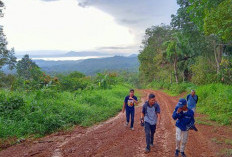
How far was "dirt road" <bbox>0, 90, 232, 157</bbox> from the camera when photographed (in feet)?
16.6

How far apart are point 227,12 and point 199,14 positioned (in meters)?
3.36

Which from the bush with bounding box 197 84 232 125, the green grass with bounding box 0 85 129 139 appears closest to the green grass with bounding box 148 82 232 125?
the bush with bounding box 197 84 232 125

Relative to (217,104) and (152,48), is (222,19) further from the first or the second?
(152,48)

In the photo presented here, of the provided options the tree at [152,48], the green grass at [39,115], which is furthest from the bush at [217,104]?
the tree at [152,48]

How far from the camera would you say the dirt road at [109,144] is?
5.05 m

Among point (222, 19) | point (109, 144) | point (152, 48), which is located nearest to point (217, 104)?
point (222, 19)

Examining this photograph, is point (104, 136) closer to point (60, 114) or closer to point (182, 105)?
point (60, 114)

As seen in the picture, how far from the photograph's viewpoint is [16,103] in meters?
7.71

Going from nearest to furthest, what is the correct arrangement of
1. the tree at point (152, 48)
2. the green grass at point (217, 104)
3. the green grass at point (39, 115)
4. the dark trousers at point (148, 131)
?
the dark trousers at point (148, 131) < the green grass at point (39, 115) < the green grass at point (217, 104) < the tree at point (152, 48)

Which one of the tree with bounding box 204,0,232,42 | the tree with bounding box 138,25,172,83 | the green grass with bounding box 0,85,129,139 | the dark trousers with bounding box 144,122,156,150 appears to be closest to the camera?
the dark trousers with bounding box 144,122,156,150

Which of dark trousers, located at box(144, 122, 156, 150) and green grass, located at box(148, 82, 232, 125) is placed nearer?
dark trousers, located at box(144, 122, 156, 150)

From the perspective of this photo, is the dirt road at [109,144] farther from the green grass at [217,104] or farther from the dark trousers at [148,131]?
the green grass at [217,104]

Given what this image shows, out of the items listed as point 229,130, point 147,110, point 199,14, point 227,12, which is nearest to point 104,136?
point 147,110

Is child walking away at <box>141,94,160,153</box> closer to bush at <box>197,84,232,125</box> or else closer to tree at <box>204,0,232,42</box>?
bush at <box>197,84,232,125</box>
